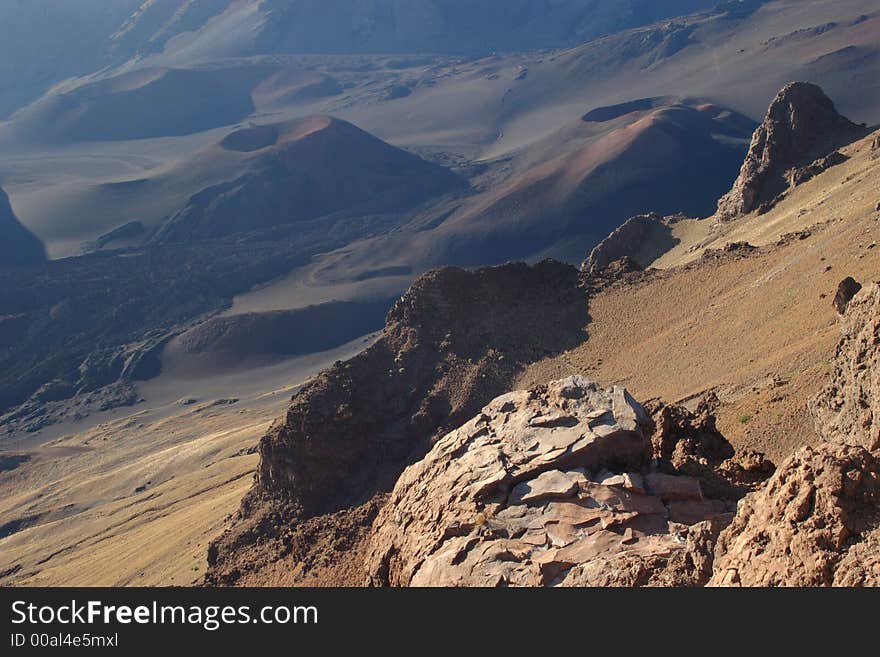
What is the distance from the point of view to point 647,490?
13453 mm

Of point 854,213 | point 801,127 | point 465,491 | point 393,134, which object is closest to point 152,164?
point 393,134

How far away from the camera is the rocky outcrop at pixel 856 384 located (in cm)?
1266

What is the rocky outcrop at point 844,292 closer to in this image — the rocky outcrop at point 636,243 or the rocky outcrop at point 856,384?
the rocky outcrop at point 856,384

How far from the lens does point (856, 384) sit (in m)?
13.4

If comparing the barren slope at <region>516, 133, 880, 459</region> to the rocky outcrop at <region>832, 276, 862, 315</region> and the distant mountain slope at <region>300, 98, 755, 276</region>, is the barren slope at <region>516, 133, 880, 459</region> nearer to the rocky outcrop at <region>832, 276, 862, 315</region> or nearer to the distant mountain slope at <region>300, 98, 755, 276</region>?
the rocky outcrop at <region>832, 276, 862, 315</region>

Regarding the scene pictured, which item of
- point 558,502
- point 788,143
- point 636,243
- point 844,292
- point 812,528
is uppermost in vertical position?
point 812,528

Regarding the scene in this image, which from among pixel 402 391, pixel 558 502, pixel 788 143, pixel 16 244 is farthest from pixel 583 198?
pixel 558 502

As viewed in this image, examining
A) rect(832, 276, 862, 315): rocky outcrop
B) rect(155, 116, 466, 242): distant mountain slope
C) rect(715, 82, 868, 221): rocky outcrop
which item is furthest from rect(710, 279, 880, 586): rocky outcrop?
rect(155, 116, 466, 242): distant mountain slope

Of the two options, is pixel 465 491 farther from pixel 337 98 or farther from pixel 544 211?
pixel 337 98

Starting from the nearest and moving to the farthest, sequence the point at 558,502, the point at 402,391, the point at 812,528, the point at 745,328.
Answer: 1. the point at 812,528
2. the point at 558,502
3. the point at 745,328
4. the point at 402,391

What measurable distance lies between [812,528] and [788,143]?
124 ft

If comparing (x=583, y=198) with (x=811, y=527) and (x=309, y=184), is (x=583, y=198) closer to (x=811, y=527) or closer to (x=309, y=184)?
(x=309, y=184)

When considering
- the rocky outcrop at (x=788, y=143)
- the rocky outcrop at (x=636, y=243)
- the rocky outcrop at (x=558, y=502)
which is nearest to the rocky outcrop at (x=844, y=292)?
the rocky outcrop at (x=558, y=502)

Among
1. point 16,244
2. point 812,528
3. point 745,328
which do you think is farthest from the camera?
point 16,244
